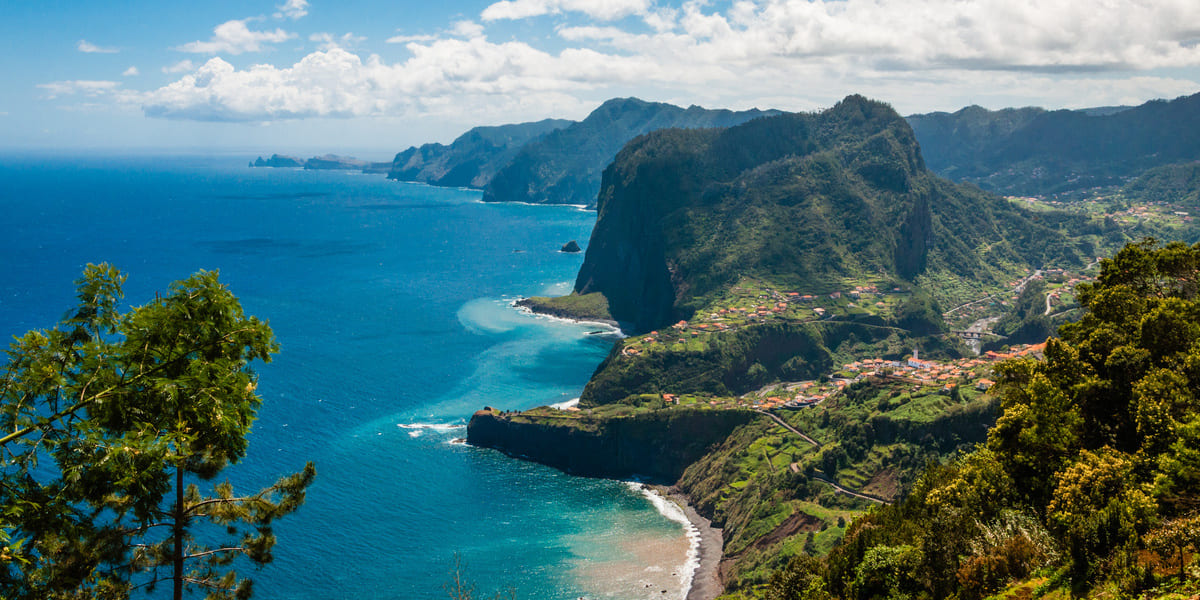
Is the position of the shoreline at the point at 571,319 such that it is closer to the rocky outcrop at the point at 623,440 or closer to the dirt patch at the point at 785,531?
the rocky outcrop at the point at 623,440

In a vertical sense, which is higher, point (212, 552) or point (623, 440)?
point (212, 552)

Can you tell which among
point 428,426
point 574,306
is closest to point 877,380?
point 428,426

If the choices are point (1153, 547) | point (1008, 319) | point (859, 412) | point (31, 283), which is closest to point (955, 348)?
point (1008, 319)

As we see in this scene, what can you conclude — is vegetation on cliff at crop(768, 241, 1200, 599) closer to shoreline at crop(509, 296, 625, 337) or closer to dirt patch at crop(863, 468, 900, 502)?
dirt patch at crop(863, 468, 900, 502)

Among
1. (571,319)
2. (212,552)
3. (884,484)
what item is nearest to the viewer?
(212,552)

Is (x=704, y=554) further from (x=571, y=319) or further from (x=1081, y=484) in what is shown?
(x=571, y=319)

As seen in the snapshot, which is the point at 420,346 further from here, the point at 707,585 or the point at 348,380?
the point at 707,585

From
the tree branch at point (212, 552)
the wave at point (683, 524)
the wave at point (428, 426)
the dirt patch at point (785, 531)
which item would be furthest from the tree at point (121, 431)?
the wave at point (428, 426)

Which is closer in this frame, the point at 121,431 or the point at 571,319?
the point at 121,431

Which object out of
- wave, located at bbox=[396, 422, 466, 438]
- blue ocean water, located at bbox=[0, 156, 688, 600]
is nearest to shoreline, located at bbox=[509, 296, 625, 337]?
blue ocean water, located at bbox=[0, 156, 688, 600]

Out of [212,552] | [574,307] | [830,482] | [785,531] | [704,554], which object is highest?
[212,552]
